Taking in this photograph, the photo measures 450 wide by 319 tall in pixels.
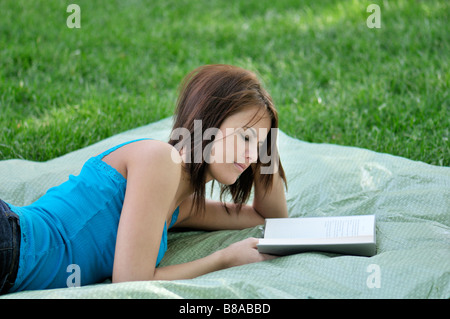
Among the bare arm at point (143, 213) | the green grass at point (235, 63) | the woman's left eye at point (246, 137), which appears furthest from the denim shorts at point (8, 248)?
the green grass at point (235, 63)

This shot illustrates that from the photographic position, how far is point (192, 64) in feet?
16.1

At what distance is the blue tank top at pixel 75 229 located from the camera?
1892mm

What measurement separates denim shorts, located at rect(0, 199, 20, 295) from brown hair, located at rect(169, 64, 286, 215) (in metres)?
0.62

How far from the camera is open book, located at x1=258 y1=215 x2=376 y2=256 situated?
2.06 meters

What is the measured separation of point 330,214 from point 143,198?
40.3 inches

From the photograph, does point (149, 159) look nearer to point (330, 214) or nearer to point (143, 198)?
point (143, 198)

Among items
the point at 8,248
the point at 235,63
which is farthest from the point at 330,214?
the point at 235,63

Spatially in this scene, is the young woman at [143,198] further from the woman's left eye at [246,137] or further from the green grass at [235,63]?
the green grass at [235,63]

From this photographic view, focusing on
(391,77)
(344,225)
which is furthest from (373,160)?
(391,77)

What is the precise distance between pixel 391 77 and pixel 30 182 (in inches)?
106

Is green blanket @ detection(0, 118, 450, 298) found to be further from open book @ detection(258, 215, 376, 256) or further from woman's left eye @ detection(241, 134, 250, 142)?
woman's left eye @ detection(241, 134, 250, 142)

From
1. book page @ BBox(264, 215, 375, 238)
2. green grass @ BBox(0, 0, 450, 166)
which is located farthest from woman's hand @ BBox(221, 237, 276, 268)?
green grass @ BBox(0, 0, 450, 166)

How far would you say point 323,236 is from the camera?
212 centimetres
